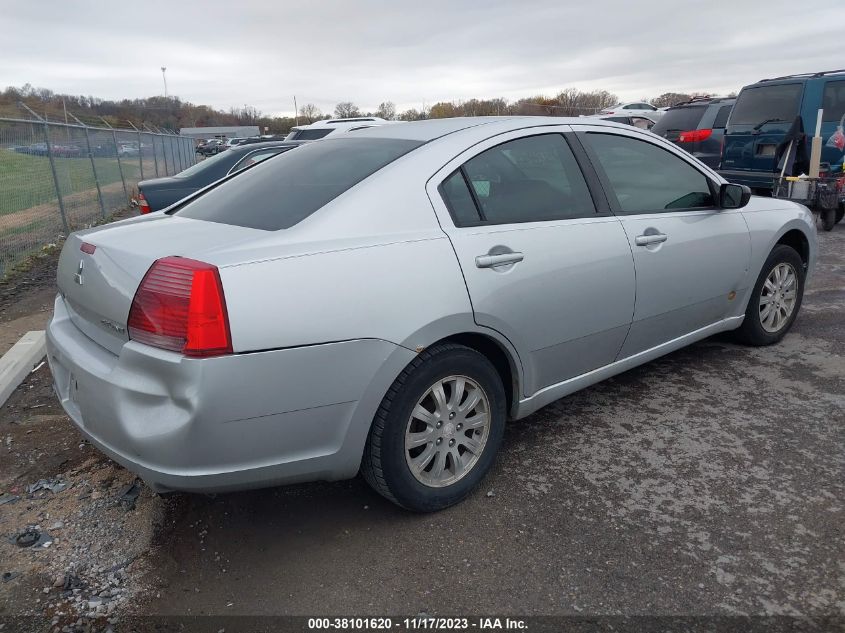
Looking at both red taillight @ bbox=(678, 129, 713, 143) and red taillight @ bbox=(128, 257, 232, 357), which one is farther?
red taillight @ bbox=(678, 129, 713, 143)

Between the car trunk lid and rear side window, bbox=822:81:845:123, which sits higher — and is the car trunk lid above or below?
below

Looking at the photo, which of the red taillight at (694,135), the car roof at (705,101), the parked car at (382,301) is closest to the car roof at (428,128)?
the parked car at (382,301)

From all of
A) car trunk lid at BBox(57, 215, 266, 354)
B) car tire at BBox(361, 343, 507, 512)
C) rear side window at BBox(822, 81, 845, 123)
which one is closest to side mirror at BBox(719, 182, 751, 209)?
car tire at BBox(361, 343, 507, 512)

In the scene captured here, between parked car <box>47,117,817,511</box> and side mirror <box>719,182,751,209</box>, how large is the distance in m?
0.18

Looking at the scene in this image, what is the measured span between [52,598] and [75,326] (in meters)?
1.09

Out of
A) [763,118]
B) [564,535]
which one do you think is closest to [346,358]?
[564,535]

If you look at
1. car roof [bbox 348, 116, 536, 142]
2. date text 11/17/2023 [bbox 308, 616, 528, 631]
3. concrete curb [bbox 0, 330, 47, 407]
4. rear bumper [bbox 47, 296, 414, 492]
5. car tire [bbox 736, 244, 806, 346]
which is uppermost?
car roof [bbox 348, 116, 536, 142]

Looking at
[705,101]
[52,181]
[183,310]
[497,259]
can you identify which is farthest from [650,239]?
[705,101]

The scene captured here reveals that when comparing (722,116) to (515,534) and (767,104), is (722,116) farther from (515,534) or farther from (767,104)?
(515,534)

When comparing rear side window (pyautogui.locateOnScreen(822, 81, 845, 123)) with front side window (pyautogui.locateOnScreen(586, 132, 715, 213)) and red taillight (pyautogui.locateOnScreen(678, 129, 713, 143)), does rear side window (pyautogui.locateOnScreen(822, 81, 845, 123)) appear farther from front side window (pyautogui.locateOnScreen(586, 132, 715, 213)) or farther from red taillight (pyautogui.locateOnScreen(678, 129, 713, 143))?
front side window (pyautogui.locateOnScreen(586, 132, 715, 213))

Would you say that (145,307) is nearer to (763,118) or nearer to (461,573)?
(461,573)

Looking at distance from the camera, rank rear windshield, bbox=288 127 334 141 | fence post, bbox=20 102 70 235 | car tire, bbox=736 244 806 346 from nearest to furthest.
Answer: car tire, bbox=736 244 806 346, fence post, bbox=20 102 70 235, rear windshield, bbox=288 127 334 141

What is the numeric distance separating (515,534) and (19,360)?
3.72 metres

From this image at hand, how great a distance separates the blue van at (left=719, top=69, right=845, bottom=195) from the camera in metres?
9.12
